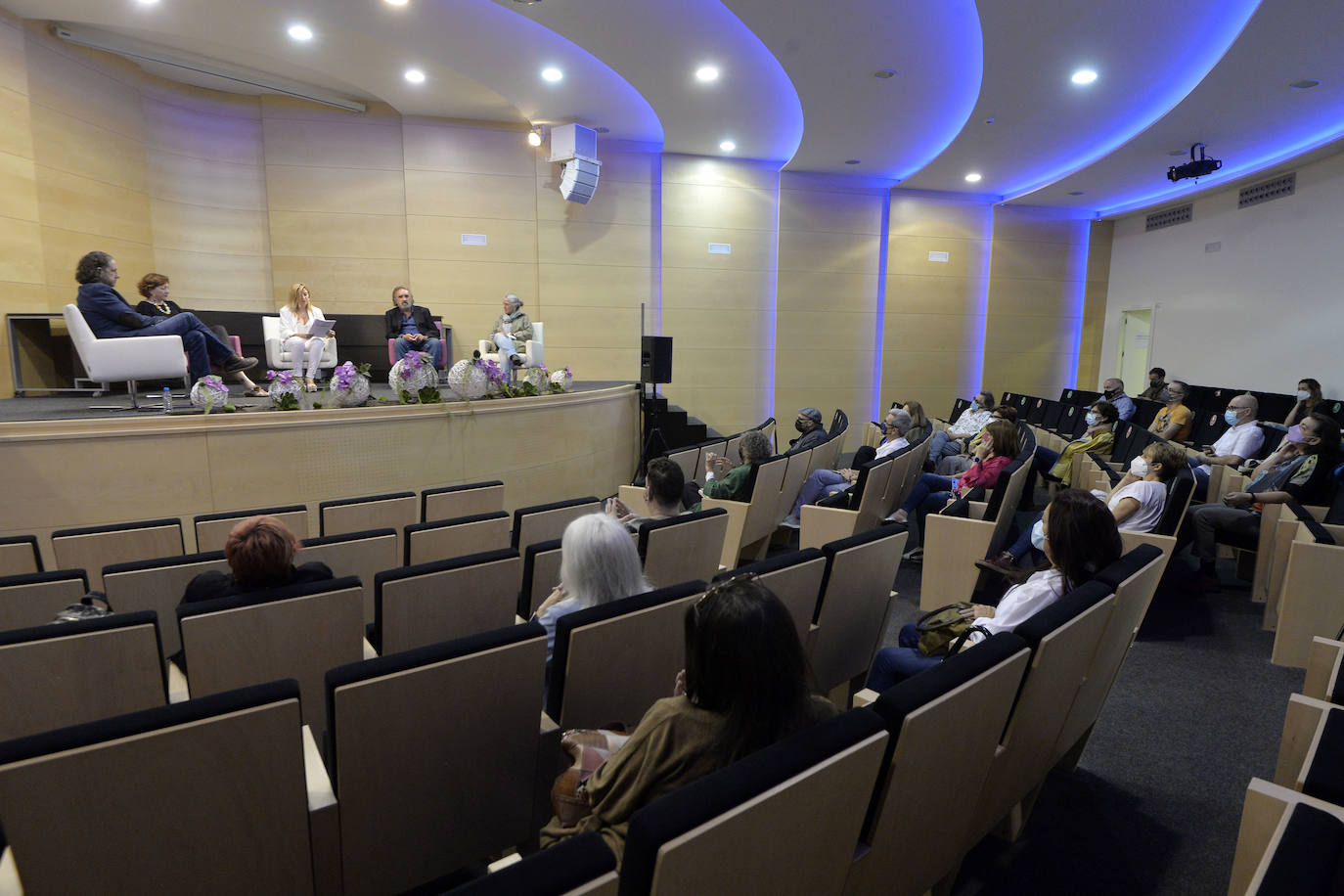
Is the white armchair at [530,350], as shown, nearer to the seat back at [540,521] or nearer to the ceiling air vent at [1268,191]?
the seat back at [540,521]

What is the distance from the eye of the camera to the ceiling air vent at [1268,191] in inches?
306

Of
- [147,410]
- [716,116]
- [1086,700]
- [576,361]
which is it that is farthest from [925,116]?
[147,410]

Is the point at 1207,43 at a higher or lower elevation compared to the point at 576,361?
higher

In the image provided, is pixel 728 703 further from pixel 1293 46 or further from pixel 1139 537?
pixel 1293 46

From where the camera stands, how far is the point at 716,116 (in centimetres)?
794

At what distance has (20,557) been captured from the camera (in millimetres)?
2895

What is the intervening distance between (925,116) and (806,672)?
7.94 m

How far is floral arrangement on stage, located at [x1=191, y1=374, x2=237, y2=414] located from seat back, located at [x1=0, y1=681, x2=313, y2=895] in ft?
12.9

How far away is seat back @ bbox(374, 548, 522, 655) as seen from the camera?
6.61 feet

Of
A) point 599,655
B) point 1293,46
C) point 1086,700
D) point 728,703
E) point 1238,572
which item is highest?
point 1293,46

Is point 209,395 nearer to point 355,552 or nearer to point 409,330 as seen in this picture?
point 355,552

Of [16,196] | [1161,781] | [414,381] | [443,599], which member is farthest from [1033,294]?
[16,196]

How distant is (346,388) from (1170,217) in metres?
10.9

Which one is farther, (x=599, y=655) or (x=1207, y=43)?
(x=1207, y=43)
